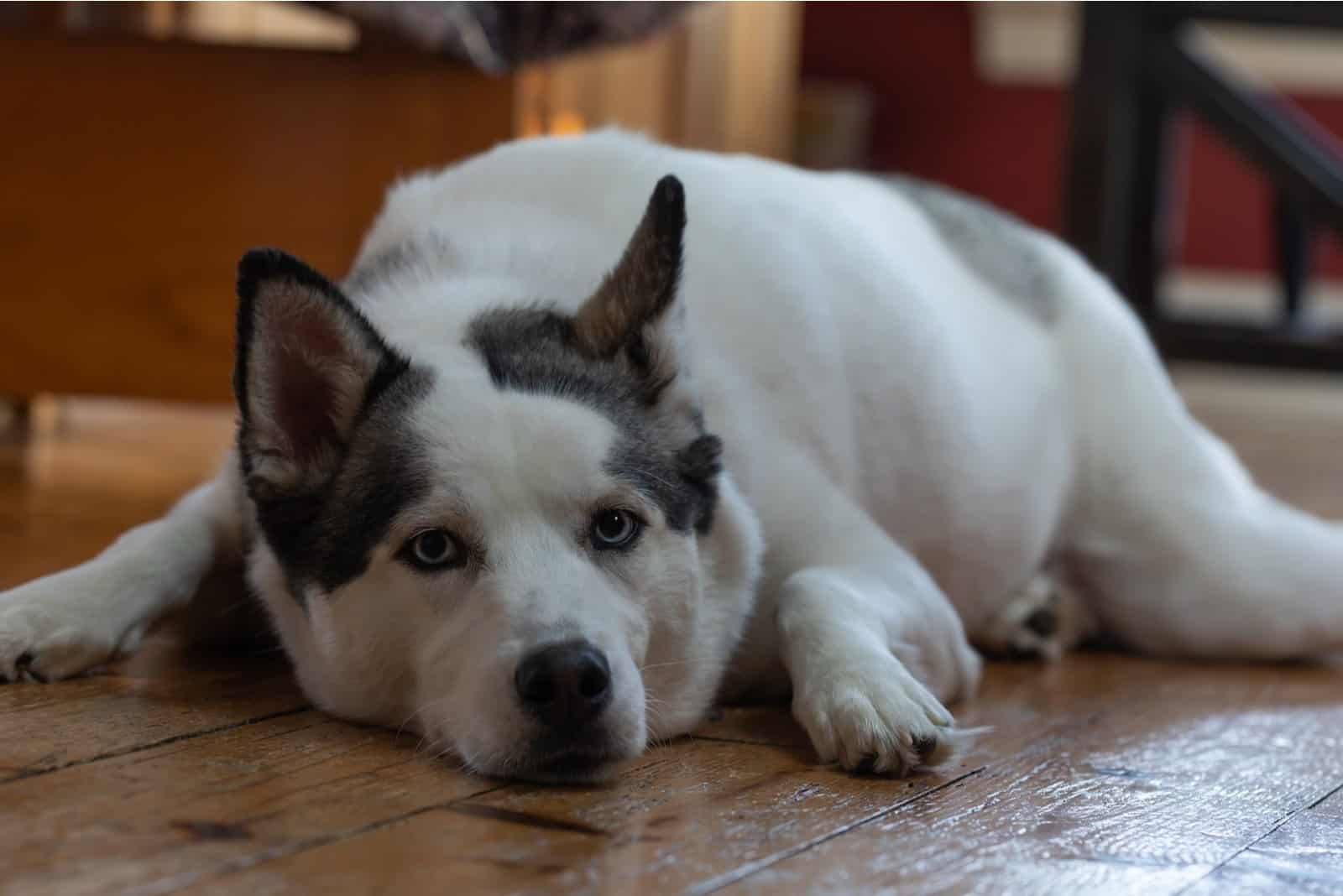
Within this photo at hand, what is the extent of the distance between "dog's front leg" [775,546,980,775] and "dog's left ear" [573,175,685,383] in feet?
1.19

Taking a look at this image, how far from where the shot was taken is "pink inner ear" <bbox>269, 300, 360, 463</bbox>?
193 centimetres

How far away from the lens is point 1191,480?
9.80ft

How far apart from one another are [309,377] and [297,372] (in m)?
0.01

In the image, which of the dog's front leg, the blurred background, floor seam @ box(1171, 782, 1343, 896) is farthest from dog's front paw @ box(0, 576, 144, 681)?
the blurred background

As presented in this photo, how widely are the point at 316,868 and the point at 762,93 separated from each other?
8.97 m

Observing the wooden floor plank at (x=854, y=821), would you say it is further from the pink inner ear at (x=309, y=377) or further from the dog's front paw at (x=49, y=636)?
the dog's front paw at (x=49, y=636)

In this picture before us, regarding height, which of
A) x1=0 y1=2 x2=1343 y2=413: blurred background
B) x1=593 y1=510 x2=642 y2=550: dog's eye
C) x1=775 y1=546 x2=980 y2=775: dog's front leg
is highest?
x1=0 y1=2 x2=1343 y2=413: blurred background

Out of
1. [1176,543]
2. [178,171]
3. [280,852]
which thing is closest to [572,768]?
[280,852]

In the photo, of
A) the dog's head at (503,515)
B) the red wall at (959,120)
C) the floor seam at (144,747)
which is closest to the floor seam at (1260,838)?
the dog's head at (503,515)

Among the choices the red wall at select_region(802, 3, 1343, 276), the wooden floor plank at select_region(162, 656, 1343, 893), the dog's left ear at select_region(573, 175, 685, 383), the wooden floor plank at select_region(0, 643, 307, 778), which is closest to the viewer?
the wooden floor plank at select_region(162, 656, 1343, 893)

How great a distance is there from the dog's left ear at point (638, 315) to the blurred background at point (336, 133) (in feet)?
4.90

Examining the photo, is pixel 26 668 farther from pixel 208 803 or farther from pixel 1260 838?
pixel 1260 838

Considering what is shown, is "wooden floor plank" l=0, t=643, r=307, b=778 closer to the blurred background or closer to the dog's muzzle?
the dog's muzzle

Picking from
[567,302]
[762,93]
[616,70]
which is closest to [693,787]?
[567,302]
